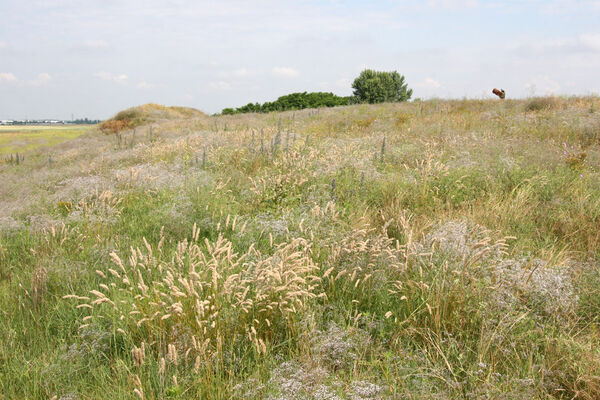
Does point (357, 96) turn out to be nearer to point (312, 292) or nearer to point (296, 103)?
point (296, 103)

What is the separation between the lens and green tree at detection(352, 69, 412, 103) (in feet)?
99.0

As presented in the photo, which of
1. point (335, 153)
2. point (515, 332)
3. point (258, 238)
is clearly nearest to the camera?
point (515, 332)

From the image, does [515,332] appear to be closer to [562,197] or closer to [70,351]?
[70,351]

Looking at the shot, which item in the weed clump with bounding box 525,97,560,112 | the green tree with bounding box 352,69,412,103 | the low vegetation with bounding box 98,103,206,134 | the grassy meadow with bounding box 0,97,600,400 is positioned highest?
the green tree with bounding box 352,69,412,103

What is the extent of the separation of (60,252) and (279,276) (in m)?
2.83

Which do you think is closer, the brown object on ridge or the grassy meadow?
the grassy meadow

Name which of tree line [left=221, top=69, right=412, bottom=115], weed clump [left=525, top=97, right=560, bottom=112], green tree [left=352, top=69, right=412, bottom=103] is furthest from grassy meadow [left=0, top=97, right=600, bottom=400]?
green tree [left=352, top=69, right=412, bottom=103]

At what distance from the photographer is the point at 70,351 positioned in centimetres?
254

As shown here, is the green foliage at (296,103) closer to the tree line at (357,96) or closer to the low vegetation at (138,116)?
the tree line at (357,96)

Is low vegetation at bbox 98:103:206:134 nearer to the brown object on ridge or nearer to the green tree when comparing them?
the green tree

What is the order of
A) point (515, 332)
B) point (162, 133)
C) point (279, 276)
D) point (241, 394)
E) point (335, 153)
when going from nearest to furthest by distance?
point (241, 394)
point (279, 276)
point (515, 332)
point (335, 153)
point (162, 133)

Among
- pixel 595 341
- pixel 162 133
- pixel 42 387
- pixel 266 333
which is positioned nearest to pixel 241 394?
pixel 266 333

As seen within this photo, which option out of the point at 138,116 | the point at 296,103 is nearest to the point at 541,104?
the point at 296,103

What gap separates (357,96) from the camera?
30469mm
